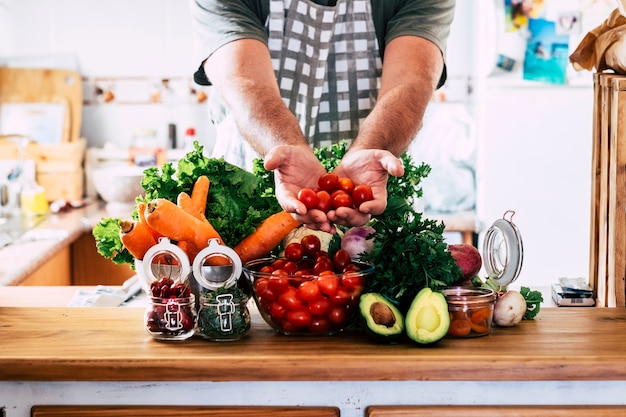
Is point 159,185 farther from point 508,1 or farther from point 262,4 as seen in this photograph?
point 508,1

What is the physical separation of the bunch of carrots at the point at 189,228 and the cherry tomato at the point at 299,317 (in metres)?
0.19

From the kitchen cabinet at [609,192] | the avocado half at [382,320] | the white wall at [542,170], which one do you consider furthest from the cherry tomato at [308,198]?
the white wall at [542,170]

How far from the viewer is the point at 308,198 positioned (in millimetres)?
1479

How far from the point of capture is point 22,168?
12.6ft

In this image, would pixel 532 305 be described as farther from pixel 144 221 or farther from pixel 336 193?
pixel 144 221

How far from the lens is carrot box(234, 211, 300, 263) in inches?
61.7

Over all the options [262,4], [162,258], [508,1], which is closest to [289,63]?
[262,4]

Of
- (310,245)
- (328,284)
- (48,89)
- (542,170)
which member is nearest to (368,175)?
(310,245)

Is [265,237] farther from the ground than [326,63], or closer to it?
closer to it

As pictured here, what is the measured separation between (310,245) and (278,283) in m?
0.13

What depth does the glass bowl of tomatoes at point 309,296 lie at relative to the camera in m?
1.37

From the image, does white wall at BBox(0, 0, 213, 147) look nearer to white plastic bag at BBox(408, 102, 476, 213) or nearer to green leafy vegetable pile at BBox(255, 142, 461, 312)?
white plastic bag at BBox(408, 102, 476, 213)

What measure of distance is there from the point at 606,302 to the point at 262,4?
1.19 meters

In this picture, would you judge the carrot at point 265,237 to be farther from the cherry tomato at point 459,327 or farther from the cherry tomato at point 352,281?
the cherry tomato at point 459,327
